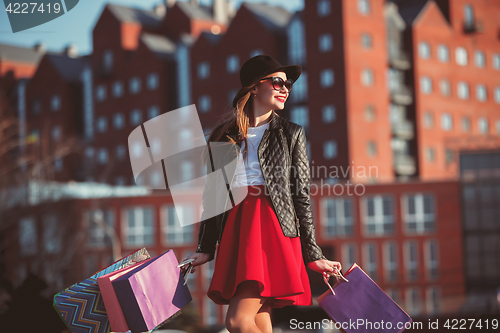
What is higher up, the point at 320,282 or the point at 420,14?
the point at 420,14

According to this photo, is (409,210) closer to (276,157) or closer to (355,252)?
(355,252)

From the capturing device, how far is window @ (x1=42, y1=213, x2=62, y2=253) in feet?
148

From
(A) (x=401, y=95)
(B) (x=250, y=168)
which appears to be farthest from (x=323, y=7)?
(B) (x=250, y=168)

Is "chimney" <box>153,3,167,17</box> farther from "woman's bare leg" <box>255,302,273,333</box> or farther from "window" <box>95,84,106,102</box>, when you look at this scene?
"woman's bare leg" <box>255,302,273,333</box>

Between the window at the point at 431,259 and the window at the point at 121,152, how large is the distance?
2783 cm

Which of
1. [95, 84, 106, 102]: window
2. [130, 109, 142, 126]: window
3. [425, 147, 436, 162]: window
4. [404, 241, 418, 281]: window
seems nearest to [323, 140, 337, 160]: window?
[404, 241, 418, 281]: window

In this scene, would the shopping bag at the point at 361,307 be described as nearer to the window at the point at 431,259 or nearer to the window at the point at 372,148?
the window at the point at 431,259

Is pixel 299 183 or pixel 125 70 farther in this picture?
pixel 125 70

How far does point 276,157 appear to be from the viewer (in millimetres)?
3799

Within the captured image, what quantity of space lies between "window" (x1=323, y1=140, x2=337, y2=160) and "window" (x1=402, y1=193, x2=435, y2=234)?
6074 mm

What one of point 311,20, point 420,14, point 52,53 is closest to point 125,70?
point 52,53

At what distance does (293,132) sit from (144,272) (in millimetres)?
1217

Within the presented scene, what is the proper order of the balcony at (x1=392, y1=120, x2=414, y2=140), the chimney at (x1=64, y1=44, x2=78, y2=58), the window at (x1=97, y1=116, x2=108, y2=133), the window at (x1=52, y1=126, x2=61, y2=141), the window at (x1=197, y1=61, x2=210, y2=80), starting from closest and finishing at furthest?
the balcony at (x1=392, y1=120, x2=414, y2=140) < the window at (x1=197, y1=61, x2=210, y2=80) < the window at (x1=97, y1=116, x2=108, y2=133) < the window at (x1=52, y1=126, x2=61, y2=141) < the chimney at (x1=64, y1=44, x2=78, y2=58)

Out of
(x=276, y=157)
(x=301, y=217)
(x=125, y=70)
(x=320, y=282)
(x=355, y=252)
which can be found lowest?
(x=355, y=252)
